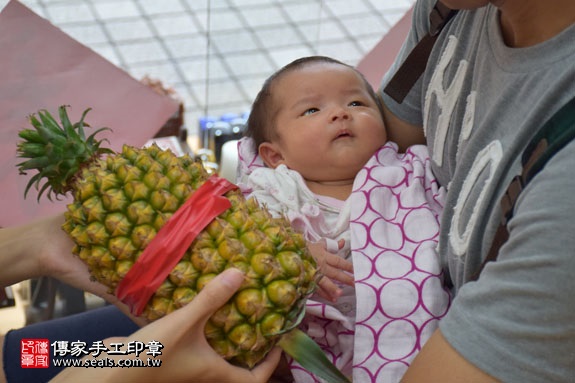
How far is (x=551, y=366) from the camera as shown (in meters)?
0.99

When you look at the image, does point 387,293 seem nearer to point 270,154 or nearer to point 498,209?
point 498,209

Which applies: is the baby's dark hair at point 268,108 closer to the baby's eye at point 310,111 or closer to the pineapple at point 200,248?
the baby's eye at point 310,111

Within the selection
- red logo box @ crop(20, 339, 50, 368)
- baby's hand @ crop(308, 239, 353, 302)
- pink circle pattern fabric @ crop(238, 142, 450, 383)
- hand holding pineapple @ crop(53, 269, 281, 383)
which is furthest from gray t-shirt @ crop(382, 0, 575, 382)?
red logo box @ crop(20, 339, 50, 368)

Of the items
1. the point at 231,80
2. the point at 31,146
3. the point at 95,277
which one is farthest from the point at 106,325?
the point at 231,80

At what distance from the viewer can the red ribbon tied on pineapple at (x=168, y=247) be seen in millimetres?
1124

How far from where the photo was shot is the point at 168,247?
1122mm

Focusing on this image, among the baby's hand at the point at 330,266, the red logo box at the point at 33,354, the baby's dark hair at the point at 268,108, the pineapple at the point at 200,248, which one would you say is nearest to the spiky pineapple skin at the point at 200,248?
the pineapple at the point at 200,248

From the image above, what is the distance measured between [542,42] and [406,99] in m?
0.60

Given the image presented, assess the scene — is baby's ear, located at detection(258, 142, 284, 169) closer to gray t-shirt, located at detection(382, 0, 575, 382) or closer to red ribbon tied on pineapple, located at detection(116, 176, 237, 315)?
gray t-shirt, located at detection(382, 0, 575, 382)

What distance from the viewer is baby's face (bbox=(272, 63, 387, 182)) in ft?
5.49

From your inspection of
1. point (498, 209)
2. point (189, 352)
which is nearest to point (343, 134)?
point (498, 209)

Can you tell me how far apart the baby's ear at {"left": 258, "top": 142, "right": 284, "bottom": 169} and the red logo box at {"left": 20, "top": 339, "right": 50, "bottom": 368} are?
0.67 m

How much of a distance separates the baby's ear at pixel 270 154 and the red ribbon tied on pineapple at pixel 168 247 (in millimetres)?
612

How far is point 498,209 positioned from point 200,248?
47 centimetres
